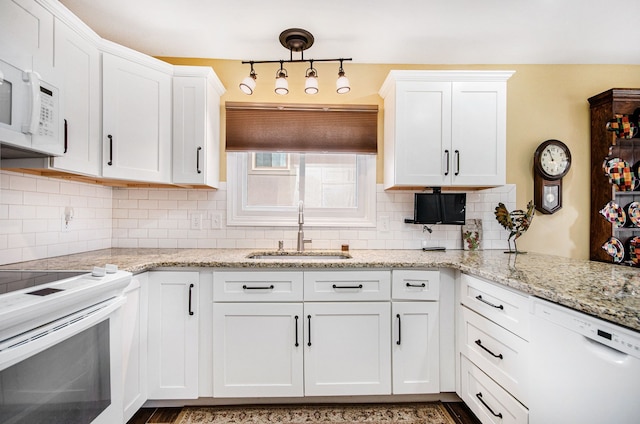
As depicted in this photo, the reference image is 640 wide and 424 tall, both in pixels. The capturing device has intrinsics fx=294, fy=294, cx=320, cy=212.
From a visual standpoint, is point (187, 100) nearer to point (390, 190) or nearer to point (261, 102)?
point (261, 102)

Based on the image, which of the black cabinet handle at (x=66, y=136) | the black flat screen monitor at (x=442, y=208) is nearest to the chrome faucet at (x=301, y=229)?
the black flat screen monitor at (x=442, y=208)

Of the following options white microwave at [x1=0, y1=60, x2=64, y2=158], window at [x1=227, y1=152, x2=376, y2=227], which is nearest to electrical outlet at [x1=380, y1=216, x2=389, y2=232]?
window at [x1=227, y1=152, x2=376, y2=227]

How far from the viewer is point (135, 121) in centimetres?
189

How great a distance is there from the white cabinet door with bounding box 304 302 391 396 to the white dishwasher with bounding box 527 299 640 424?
76 cm

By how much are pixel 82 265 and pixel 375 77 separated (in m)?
2.39

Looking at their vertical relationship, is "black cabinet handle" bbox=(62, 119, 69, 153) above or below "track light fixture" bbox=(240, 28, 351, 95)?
below

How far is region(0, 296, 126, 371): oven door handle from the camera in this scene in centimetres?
86

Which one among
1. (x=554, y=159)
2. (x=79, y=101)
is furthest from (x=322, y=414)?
(x=554, y=159)

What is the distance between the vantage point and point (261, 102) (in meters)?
2.38

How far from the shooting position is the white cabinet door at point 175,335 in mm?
1727

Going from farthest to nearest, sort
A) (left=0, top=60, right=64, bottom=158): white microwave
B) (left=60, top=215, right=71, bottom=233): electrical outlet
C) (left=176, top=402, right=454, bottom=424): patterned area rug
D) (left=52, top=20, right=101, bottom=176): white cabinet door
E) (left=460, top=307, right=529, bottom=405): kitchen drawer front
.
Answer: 1. (left=60, top=215, right=71, bottom=233): electrical outlet
2. (left=176, top=402, right=454, bottom=424): patterned area rug
3. (left=52, top=20, right=101, bottom=176): white cabinet door
4. (left=460, top=307, right=529, bottom=405): kitchen drawer front
5. (left=0, top=60, right=64, bottom=158): white microwave

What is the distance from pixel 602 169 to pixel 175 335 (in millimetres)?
3262

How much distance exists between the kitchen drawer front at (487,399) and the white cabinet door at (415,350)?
165mm

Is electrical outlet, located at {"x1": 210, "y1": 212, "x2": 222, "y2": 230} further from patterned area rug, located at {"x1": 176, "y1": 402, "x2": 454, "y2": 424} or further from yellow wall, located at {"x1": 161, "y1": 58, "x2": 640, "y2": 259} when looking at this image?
patterned area rug, located at {"x1": 176, "y1": 402, "x2": 454, "y2": 424}
